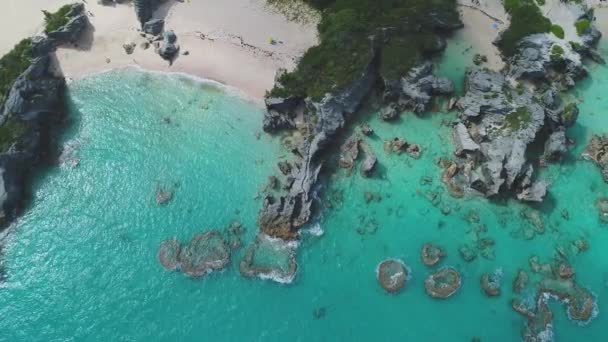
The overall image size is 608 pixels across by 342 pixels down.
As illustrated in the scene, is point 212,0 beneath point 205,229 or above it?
above

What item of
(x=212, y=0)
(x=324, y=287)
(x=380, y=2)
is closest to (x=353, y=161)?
(x=324, y=287)

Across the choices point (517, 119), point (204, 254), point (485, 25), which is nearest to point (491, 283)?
point (517, 119)

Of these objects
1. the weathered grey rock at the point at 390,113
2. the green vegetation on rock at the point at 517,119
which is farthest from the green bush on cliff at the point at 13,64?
the green vegetation on rock at the point at 517,119

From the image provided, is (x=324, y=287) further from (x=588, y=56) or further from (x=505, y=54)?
(x=588, y=56)

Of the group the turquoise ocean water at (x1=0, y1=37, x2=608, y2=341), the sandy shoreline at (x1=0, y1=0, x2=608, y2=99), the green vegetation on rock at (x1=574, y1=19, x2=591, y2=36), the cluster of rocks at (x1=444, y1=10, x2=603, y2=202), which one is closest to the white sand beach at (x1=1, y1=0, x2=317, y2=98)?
the sandy shoreline at (x1=0, y1=0, x2=608, y2=99)

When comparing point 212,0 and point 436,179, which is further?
point 212,0

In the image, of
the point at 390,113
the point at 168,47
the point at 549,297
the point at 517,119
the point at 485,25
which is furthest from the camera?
the point at 485,25

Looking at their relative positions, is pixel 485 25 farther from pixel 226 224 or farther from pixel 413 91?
pixel 226 224
